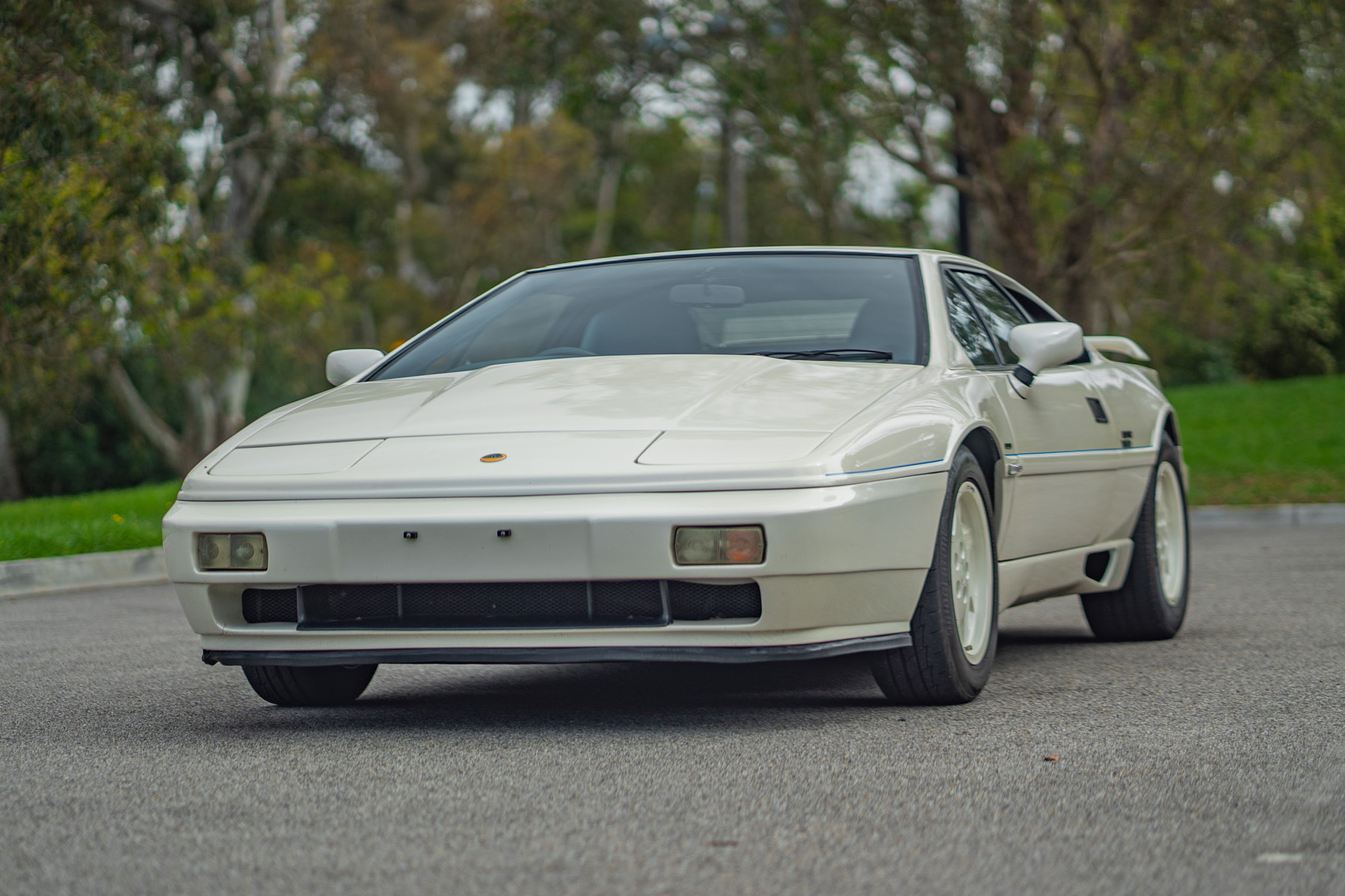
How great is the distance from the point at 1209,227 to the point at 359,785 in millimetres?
18201

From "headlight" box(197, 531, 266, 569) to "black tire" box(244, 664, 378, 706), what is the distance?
44 cm

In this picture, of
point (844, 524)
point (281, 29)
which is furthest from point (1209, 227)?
point (844, 524)

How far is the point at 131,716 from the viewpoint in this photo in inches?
182

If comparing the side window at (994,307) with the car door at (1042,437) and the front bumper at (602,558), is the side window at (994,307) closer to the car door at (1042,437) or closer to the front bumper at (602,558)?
the car door at (1042,437)

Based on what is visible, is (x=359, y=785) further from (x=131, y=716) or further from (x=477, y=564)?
(x=131, y=716)

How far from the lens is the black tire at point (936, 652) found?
171 inches

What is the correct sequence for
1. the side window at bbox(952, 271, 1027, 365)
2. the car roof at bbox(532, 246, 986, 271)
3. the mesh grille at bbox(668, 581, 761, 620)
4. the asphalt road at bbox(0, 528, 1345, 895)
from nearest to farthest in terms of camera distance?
the asphalt road at bbox(0, 528, 1345, 895) < the mesh grille at bbox(668, 581, 761, 620) < the car roof at bbox(532, 246, 986, 271) < the side window at bbox(952, 271, 1027, 365)

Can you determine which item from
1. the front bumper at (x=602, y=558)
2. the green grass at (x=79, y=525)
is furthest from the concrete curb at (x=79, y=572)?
the front bumper at (x=602, y=558)

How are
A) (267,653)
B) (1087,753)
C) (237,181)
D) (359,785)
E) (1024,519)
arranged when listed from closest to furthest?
1. (359,785)
2. (1087,753)
3. (267,653)
4. (1024,519)
5. (237,181)

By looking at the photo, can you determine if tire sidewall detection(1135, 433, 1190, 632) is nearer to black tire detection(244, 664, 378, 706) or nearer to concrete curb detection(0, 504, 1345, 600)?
black tire detection(244, 664, 378, 706)

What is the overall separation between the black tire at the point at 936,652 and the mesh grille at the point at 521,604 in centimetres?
55

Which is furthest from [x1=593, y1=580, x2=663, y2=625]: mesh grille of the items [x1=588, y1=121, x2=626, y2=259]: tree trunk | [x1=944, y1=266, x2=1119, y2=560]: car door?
[x1=588, y1=121, x2=626, y2=259]: tree trunk

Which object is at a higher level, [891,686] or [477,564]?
[477,564]

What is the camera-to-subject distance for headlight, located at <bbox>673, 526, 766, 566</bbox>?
390cm
